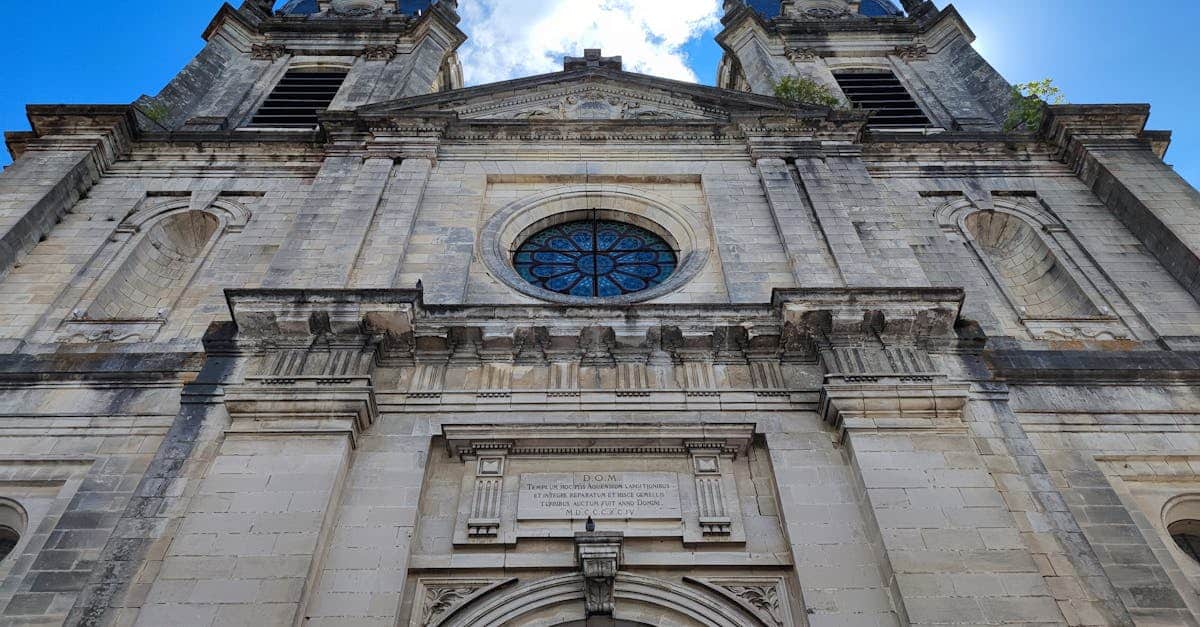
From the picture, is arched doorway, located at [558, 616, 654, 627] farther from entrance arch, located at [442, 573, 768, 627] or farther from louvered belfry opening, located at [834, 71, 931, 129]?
louvered belfry opening, located at [834, 71, 931, 129]

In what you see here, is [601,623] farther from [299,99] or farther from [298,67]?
[298,67]

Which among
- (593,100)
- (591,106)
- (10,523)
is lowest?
(10,523)

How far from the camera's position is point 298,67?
22.2 m

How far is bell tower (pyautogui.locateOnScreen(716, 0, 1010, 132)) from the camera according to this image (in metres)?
19.5

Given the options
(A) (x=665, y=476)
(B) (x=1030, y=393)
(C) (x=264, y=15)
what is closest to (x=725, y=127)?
(B) (x=1030, y=393)

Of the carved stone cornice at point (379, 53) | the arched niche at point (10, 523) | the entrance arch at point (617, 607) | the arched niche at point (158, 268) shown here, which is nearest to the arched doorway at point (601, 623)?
the entrance arch at point (617, 607)

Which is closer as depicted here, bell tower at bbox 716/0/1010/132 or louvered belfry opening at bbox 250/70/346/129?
louvered belfry opening at bbox 250/70/346/129

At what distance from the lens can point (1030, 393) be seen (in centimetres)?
1004

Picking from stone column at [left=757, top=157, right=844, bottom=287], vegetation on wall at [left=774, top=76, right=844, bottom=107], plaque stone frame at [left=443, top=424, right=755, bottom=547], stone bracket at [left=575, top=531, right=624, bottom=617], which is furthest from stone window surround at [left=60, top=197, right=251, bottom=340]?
vegetation on wall at [left=774, top=76, right=844, bottom=107]

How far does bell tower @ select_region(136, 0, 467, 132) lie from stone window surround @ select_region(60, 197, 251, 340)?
3.85 metres

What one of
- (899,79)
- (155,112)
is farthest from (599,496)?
(899,79)

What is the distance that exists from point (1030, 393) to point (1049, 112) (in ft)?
27.0

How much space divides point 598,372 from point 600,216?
15.9 ft

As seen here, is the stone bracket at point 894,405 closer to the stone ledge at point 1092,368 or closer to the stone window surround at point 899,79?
the stone ledge at point 1092,368
